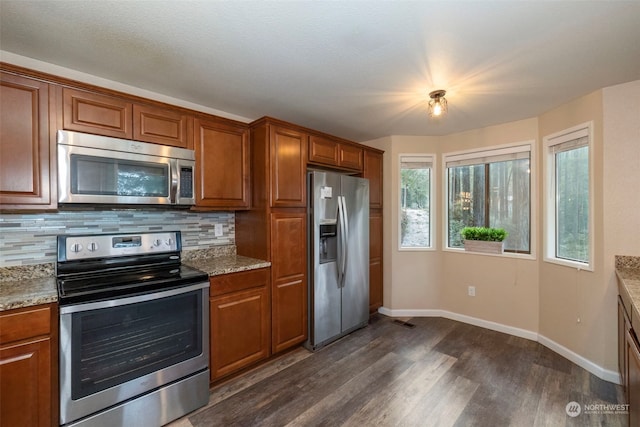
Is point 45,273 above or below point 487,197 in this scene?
below

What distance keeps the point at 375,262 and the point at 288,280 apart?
55.9 inches

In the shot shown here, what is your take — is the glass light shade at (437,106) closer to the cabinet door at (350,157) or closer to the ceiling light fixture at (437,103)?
the ceiling light fixture at (437,103)

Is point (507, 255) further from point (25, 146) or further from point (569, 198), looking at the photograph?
point (25, 146)

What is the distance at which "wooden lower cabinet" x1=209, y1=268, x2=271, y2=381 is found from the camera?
2131 mm

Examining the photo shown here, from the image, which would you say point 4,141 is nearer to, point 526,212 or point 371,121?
point 371,121

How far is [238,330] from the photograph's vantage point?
2266 millimetres

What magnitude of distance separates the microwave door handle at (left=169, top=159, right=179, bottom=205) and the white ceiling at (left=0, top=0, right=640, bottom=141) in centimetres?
64

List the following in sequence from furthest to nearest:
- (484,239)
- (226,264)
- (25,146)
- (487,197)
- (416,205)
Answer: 1. (416,205)
2. (487,197)
3. (484,239)
4. (226,264)
5. (25,146)

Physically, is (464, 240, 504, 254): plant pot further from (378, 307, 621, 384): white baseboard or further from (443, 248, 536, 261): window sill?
(378, 307, 621, 384): white baseboard

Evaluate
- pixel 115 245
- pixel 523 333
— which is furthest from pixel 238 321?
pixel 523 333

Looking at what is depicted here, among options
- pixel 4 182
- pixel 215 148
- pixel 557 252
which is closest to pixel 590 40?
pixel 557 252

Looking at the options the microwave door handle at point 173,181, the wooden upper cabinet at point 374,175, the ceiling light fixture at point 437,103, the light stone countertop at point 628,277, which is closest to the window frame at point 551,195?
the light stone countertop at point 628,277

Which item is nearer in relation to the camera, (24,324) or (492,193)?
(24,324)

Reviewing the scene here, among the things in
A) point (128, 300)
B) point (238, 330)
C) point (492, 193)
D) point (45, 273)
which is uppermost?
point (492, 193)
